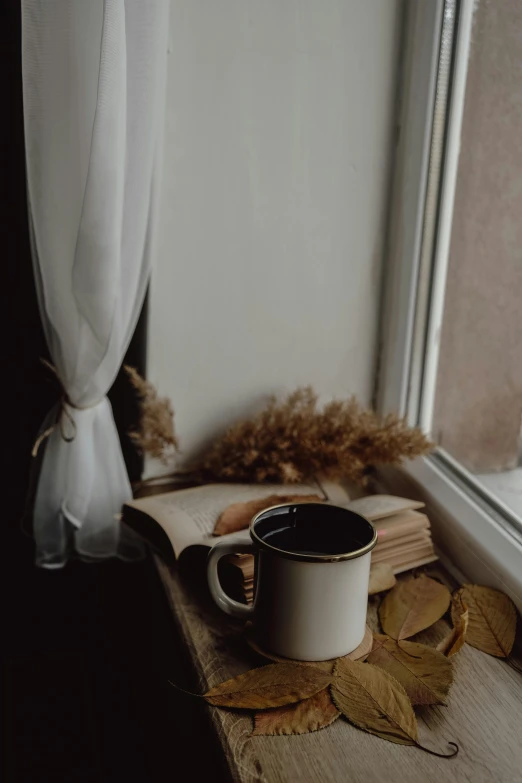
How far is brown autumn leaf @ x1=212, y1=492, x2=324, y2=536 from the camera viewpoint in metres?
0.81

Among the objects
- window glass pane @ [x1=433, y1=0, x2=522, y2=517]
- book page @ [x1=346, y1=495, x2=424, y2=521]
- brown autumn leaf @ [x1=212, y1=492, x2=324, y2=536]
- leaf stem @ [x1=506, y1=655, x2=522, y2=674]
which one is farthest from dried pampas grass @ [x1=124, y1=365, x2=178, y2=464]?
leaf stem @ [x1=506, y1=655, x2=522, y2=674]

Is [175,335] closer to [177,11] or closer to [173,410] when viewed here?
[173,410]

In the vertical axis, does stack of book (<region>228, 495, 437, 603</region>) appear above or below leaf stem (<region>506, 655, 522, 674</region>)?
above

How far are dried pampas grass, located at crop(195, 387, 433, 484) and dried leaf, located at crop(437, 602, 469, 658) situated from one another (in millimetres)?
247

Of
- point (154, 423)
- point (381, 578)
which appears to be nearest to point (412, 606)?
point (381, 578)

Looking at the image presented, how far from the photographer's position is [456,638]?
2.23 ft

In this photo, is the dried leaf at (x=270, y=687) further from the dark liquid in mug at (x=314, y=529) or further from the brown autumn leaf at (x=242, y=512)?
the brown autumn leaf at (x=242, y=512)

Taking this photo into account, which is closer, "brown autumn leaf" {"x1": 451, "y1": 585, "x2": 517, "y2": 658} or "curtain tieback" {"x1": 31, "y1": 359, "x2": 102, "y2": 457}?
"brown autumn leaf" {"x1": 451, "y1": 585, "x2": 517, "y2": 658}

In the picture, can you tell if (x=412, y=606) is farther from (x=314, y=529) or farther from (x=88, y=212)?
(x=88, y=212)

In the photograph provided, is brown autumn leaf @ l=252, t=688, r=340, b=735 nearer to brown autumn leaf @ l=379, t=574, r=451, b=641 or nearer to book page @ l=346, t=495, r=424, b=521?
brown autumn leaf @ l=379, t=574, r=451, b=641

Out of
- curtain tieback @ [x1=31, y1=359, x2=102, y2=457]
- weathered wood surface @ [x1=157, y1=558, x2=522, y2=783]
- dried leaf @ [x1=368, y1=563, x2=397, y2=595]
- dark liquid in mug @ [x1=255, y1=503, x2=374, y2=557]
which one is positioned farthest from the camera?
curtain tieback @ [x1=31, y1=359, x2=102, y2=457]

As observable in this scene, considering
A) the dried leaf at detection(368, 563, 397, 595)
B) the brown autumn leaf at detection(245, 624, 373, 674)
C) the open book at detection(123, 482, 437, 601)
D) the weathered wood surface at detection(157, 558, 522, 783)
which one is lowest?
the weathered wood surface at detection(157, 558, 522, 783)

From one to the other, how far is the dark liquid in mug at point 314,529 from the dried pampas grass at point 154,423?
1.02 ft

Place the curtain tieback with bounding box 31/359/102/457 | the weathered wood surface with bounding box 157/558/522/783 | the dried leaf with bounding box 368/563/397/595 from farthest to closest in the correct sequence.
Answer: the curtain tieback with bounding box 31/359/102/457 → the dried leaf with bounding box 368/563/397/595 → the weathered wood surface with bounding box 157/558/522/783
